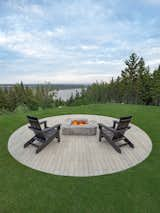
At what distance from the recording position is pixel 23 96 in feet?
95.6

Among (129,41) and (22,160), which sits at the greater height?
(129,41)

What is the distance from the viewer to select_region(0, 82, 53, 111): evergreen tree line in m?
27.1

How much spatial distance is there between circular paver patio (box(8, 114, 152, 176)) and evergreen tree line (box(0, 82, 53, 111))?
78.6 ft

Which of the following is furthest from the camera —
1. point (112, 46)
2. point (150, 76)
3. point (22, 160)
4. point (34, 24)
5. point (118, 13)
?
Result: point (150, 76)

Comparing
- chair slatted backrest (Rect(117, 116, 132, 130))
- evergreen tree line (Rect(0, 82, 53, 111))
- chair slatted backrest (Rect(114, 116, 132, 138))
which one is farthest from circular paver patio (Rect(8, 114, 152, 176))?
evergreen tree line (Rect(0, 82, 53, 111))

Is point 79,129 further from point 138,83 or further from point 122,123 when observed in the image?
point 138,83

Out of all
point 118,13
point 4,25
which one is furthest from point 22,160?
point 118,13

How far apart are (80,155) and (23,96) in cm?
2881

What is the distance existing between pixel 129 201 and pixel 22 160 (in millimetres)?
2288

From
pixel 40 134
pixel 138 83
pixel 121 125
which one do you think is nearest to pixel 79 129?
pixel 40 134

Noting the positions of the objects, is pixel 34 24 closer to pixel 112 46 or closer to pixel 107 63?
pixel 112 46

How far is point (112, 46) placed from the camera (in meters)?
11.3

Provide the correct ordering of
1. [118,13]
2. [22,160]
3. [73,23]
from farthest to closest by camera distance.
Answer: [73,23], [118,13], [22,160]

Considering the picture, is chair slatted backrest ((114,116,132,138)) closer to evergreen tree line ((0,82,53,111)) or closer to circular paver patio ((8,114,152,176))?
circular paver patio ((8,114,152,176))
